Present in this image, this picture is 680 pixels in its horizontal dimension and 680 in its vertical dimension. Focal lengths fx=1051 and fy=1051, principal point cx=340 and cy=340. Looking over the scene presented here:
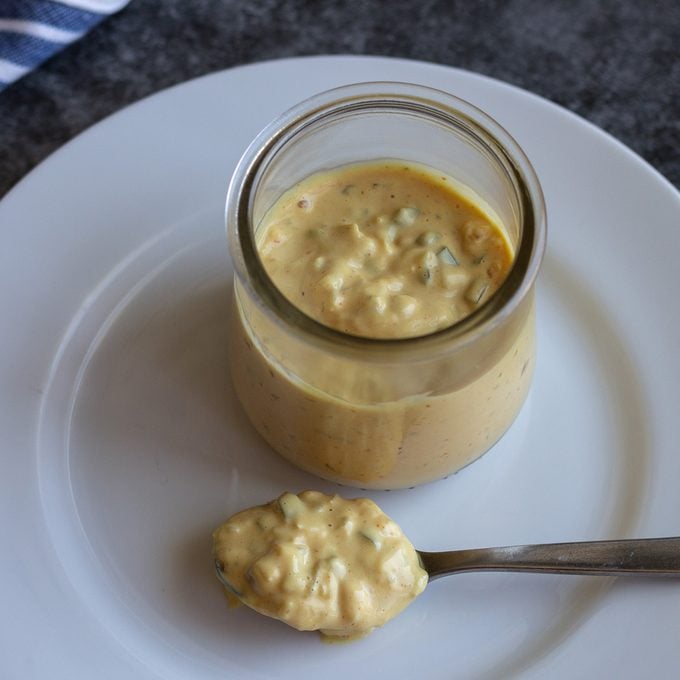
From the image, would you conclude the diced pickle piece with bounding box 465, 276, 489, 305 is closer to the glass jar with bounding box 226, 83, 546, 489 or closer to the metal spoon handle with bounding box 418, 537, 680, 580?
the glass jar with bounding box 226, 83, 546, 489

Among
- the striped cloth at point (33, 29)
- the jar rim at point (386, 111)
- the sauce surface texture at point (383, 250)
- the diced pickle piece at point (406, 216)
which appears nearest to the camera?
the jar rim at point (386, 111)

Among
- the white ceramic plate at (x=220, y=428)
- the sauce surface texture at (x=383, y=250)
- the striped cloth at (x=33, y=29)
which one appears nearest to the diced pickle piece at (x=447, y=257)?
the sauce surface texture at (x=383, y=250)

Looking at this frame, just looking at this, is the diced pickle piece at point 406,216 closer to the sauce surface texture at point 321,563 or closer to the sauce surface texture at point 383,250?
the sauce surface texture at point 383,250

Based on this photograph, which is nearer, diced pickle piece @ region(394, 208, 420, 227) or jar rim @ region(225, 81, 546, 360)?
jar rim @ region(225, 81, 546, 360)

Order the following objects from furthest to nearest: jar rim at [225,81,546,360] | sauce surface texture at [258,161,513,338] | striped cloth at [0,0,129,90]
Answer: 1. striped cloth at [0,0,129,90]
2. sauce surface texture at [258,161,513,338]
3. jar rim at [225,81,546,360]

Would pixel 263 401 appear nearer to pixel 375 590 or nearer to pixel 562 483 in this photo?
pixel 375 590

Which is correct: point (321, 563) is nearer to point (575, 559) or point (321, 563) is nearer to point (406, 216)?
point (575, 559)

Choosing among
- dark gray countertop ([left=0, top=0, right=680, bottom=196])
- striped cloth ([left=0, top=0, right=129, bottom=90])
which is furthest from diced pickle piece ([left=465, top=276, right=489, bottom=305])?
striped cloth ([left=0, top=0, right=129, bottom=90])
